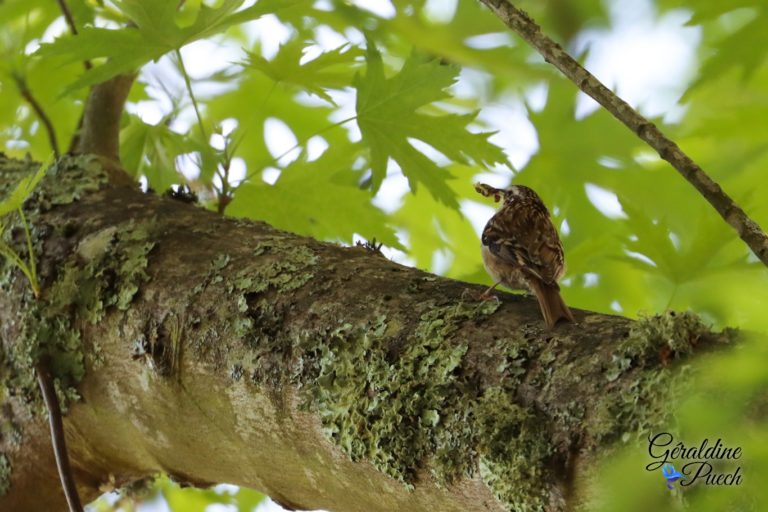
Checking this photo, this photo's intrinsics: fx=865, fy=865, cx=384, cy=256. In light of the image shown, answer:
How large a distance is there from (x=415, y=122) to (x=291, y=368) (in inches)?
37.8

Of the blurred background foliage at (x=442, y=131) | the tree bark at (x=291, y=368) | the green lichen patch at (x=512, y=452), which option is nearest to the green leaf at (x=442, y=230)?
the blurred background foliage at (x=442, y=131)

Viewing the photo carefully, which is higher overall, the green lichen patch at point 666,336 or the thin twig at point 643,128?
the thin twig at point 643,128

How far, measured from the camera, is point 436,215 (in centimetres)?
340

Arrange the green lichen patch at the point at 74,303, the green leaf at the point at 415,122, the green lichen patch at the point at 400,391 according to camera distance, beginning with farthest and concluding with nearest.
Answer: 1. the green leaf at the point at 415,122
2. the green lichen patch at the point at 74,303
3. the green lichen patch at the point at 400,391

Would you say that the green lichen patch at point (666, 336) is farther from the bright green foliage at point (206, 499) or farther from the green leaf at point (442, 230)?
the bright green foliage at point (206, 499)

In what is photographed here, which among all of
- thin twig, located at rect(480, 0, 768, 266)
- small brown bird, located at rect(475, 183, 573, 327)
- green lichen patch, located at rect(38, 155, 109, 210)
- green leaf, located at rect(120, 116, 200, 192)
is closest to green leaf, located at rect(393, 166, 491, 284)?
green leaf, located at rect(120, 116, 200, 192)

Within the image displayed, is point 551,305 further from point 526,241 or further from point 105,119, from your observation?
point 105,119

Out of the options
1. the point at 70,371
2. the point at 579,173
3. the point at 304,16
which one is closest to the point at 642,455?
the point at 70,371

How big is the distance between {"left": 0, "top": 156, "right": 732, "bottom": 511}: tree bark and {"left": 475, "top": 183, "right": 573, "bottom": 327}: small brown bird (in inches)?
7.8

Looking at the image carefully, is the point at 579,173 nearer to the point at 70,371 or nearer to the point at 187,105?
the point at 187,105

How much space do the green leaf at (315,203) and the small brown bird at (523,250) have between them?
389mm

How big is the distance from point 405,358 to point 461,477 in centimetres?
21

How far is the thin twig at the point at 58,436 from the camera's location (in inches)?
65.1

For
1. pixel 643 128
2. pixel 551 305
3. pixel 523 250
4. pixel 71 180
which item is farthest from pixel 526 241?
pixel 71 180
